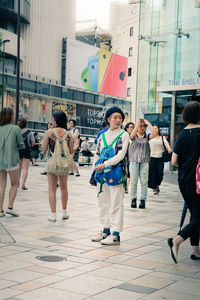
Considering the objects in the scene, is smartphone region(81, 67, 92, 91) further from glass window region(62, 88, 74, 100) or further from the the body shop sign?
the the body shop sign

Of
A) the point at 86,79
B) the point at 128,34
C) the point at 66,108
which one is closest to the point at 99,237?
the point at 66,108

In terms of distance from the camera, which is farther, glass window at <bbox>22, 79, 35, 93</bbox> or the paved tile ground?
glass window at <bbox>22, 79, 35, 93</bbox>

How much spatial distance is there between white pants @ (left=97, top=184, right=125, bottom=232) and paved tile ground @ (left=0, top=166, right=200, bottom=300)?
31 cm

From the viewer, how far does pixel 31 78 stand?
2045 inches

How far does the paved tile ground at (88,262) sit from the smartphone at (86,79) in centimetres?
5272

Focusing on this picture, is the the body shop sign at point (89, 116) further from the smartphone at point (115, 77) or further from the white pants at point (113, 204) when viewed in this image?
the white pants at point (113, 204)

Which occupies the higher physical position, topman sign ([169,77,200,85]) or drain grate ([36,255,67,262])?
topman sign ([169,77,200,85])

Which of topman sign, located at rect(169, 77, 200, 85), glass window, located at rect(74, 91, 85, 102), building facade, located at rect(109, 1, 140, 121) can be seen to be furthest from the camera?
building facade, located at rect(109, 1, 140, 121)

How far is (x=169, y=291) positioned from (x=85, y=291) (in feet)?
2.34

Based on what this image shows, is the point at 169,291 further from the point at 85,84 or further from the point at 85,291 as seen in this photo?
the point at 85,84

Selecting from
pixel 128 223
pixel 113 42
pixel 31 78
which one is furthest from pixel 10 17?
pixel 128 223

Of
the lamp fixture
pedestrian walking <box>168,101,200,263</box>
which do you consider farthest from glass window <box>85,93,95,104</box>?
pedestrian walking <box>168,101,200,263</box>

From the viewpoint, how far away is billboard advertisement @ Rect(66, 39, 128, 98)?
58938 mm

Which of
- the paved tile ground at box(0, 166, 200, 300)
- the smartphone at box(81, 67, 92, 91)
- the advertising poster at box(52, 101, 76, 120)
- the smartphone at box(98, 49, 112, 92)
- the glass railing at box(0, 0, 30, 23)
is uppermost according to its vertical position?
the glass railing at box(0, 0, 30, 23)
